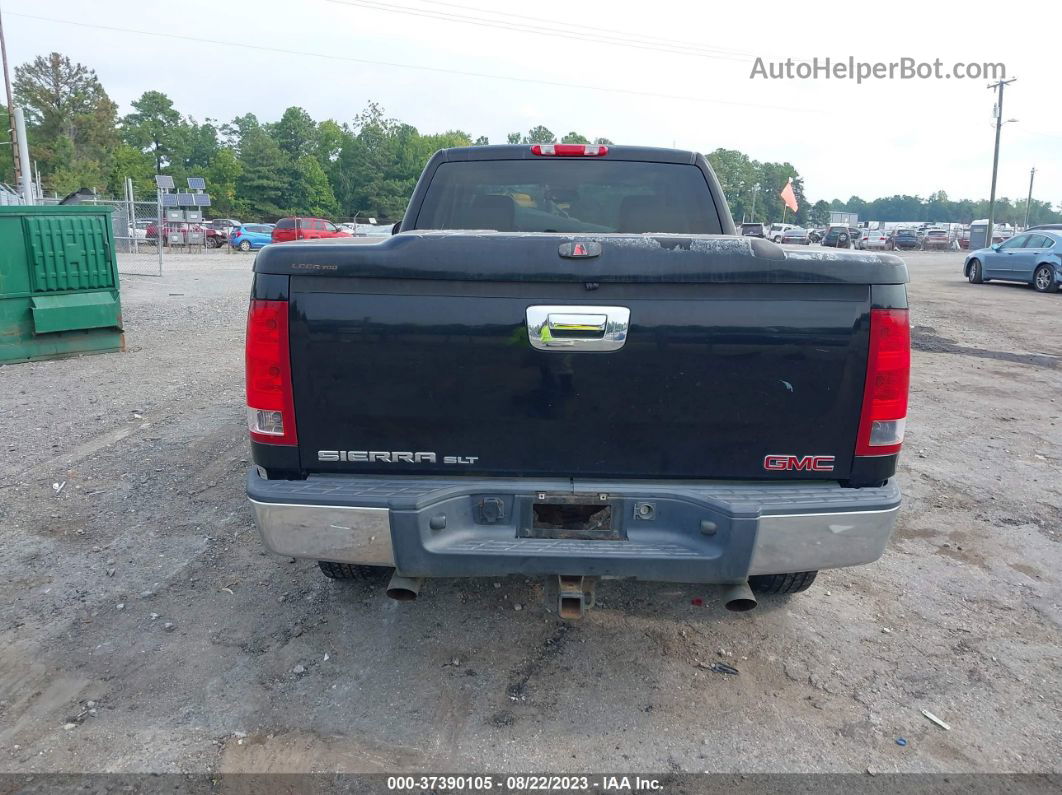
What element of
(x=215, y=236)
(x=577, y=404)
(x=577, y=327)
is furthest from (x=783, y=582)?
(x=215, y=236)

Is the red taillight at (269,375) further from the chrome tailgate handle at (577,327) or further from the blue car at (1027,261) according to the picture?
the blue car at (1027,261)

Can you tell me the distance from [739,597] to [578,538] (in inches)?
27.1

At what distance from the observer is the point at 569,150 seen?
14.4ft

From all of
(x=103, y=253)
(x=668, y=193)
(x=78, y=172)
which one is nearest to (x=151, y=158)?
(x=78, y=172)

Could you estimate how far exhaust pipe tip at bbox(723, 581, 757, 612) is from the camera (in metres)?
2.98

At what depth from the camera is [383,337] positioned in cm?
271

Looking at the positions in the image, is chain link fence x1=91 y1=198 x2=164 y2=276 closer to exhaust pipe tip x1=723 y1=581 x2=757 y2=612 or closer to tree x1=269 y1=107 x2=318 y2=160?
exhaust pipe tip x1=723 y1=581 x2=757 y2=612

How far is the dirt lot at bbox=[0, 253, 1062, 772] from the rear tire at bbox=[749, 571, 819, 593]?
0.14 metres

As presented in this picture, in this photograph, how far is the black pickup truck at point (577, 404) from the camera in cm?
268

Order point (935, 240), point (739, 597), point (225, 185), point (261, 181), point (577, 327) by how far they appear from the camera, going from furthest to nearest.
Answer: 1. point (225, 185)
2. point (261, 181)
3. point (935, 240)
4. point (739, 597)
5. point (577, 327)

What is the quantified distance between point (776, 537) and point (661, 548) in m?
0.39

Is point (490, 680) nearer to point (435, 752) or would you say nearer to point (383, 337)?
point (435, 752)

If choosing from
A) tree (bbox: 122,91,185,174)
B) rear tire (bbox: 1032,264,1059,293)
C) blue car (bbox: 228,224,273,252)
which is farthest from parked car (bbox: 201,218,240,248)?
tree (bbox: 122,91,185,174)

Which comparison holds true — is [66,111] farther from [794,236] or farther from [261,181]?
[794,236]
